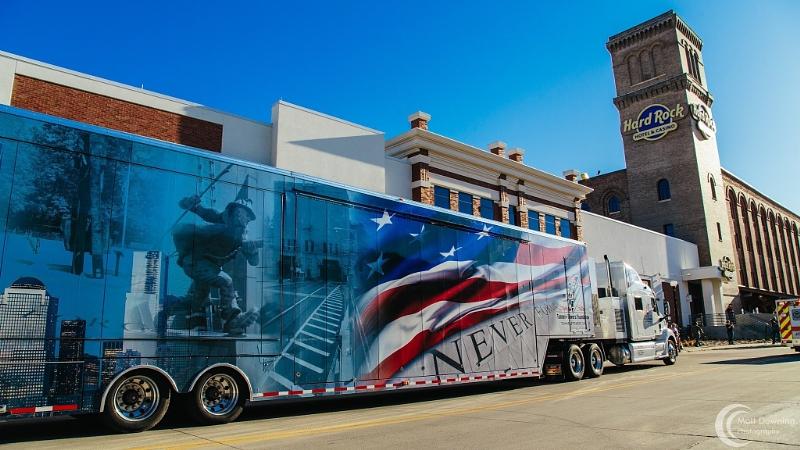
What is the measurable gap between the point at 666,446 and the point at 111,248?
7.56 m

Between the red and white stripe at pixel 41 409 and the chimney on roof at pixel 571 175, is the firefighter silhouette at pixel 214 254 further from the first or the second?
the chimney on roof at pixel 571 175

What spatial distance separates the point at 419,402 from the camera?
12.1 meters

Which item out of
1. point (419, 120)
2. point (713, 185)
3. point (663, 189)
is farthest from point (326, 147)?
point (713, 185)

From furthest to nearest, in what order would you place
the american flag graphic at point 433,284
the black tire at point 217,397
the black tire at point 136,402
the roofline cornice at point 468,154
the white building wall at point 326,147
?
the roofline cornice at point 468,154 → the white building wall at point 326,147 → the american flag graphic at point 433,284 → the black tire at point 217,397 → the black tire at point 136,402

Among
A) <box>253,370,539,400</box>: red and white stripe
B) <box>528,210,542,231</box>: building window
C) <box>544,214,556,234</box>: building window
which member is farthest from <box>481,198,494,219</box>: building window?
<box>253,370,539,400</box>: red and white stripe

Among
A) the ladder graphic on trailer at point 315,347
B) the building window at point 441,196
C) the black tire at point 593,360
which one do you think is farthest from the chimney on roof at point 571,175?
the ladder graphic on trailer at point 315,347

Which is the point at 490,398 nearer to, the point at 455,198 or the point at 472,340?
the point at 472,340

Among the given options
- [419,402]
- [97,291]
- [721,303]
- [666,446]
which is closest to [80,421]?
[97,291]

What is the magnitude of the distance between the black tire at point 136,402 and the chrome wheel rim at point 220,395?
22.0 inches

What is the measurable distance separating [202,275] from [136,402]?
1.97m

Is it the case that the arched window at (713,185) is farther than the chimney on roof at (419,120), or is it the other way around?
the arched window at (713,185)

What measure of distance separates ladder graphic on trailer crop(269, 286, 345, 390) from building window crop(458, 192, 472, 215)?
17910mm

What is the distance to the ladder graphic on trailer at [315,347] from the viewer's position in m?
9.07

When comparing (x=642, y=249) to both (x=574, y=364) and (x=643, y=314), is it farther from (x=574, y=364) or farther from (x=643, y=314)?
(x=574, y=364)
